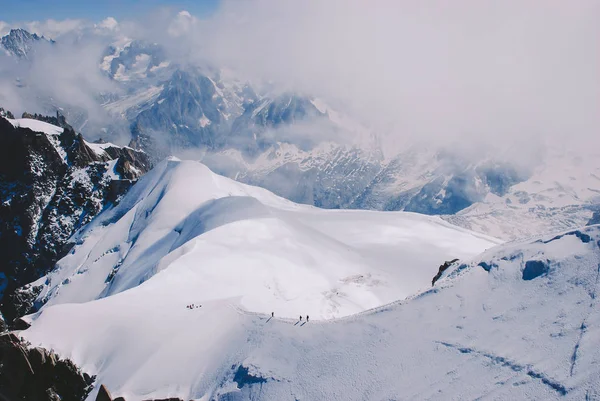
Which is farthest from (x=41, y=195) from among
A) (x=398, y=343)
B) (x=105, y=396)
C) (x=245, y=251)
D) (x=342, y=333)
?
(x=398, y=343)

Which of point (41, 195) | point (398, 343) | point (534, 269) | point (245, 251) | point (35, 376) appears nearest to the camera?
point (398, 343)

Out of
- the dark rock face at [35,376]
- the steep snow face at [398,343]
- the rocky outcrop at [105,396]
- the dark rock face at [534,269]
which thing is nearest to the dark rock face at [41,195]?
the steep snow face at [398,343]

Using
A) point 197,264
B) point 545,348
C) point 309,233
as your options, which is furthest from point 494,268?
point 309,233

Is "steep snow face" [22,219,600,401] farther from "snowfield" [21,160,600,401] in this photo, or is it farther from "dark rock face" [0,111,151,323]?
"dark rock face" [0,111,151,323]

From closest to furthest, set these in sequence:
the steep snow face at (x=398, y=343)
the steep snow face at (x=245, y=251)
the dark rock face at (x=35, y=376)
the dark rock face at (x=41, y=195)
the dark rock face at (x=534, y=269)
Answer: the steep snow face at (x=398, y=343) → the dark rock face at (x=534, y=269) → the dark rock face at (x=35, y=376) → the steep snow face at (x=245, y=251) → the dark rock face at (x=41, y=195)

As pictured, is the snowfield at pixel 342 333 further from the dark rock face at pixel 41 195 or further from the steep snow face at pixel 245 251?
the dark rock face at pixel 41 195

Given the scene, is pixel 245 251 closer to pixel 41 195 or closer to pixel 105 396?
pixel 105 396
